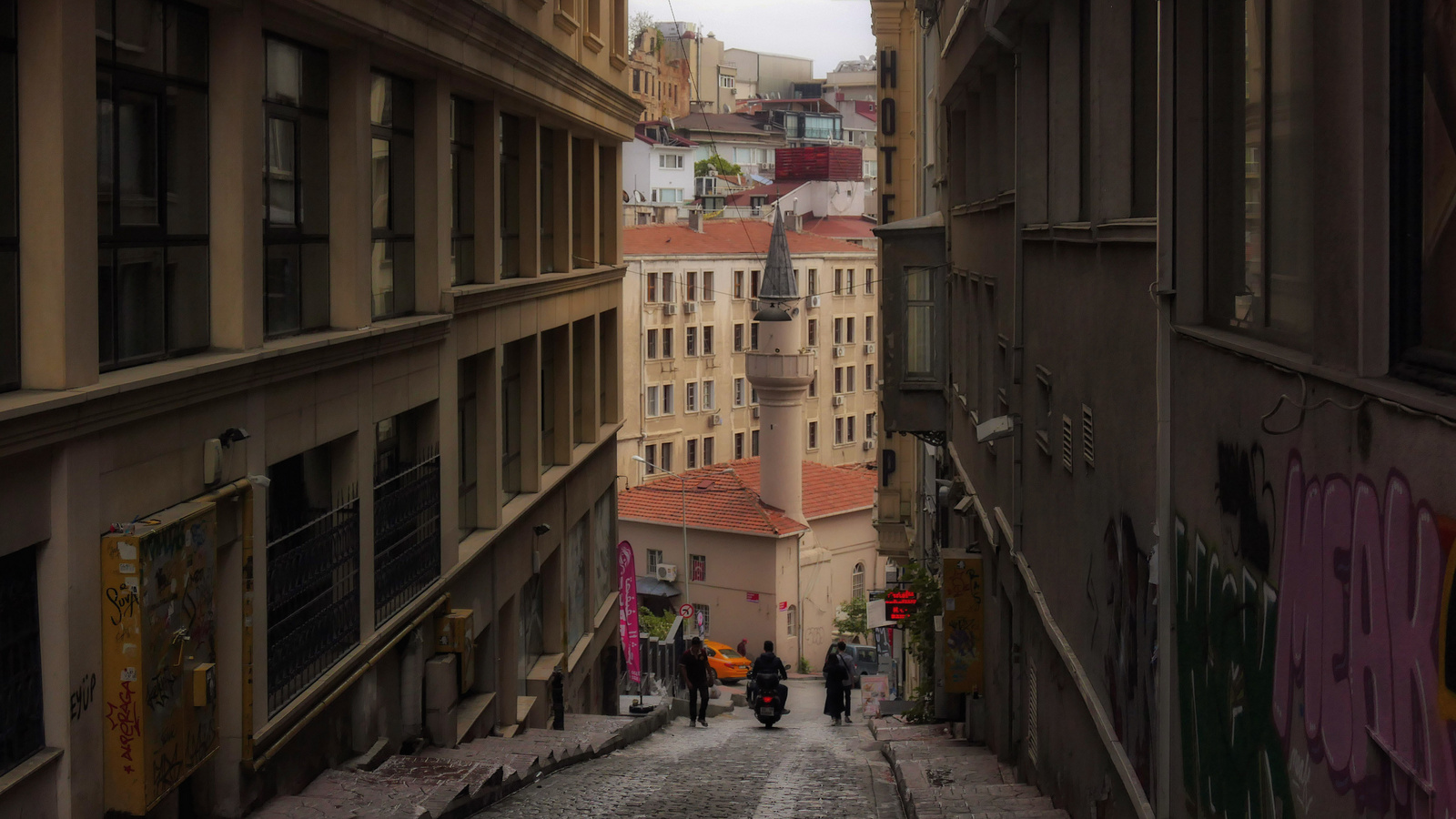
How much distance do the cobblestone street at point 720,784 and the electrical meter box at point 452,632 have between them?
1.63 metres

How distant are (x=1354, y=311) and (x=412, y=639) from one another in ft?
39.1

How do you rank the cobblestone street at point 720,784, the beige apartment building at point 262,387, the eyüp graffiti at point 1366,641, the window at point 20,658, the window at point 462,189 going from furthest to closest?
the window at point 462,189 < the cobblestone street at point 720,784 < the beige apartment building at point 262,387 < the window at point 20,658 < the eyüp graffiti at point 1366,641

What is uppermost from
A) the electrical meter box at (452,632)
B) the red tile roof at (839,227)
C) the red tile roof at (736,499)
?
the red tile roof at (839,227)

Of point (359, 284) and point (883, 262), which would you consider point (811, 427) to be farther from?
point (359, 284)

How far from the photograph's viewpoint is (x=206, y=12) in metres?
10.9

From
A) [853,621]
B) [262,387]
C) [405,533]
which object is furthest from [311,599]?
[853,621]

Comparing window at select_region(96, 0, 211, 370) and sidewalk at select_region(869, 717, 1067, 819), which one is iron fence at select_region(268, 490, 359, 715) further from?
sidewalk at select_region(869, 717, 1067, 819)

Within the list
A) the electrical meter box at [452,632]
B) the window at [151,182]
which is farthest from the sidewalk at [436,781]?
the window at [151,182]

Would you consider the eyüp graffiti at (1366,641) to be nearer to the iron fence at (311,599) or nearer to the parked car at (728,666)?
the iron fence at (311,599)

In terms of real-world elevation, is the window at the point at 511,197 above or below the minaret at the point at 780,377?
above

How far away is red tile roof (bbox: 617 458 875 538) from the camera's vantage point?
62062 millimetres

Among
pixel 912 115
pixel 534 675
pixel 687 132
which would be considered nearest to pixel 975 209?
pixel 534 675

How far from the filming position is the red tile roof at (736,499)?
62062 millimetres

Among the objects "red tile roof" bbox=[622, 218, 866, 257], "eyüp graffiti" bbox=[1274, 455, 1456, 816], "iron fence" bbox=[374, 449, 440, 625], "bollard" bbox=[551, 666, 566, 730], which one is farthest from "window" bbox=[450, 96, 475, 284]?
"red tile roof" bbox=[622, 218, 866, 257]
